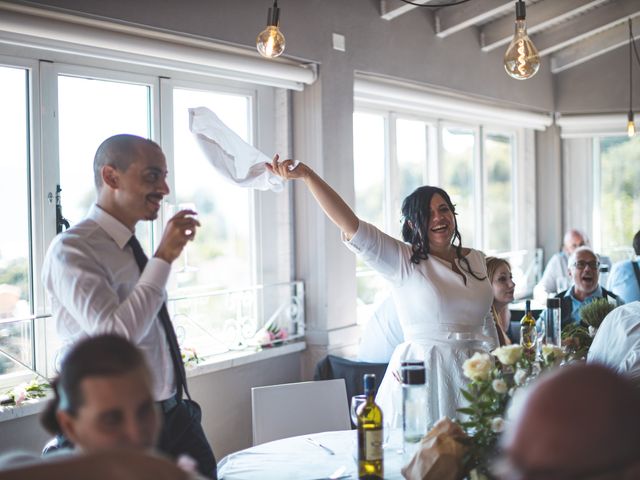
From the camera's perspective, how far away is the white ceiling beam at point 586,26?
675 centimetres

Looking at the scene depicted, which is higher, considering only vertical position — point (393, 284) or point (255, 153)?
point (255, 153)

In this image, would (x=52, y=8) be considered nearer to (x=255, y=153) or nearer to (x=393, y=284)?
(x=255, y=153)

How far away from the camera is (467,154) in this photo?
754 centimetres

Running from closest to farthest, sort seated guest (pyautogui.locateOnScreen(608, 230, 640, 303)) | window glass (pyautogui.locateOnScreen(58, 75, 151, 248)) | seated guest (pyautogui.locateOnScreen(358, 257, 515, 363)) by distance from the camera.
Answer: window glass (pyautogui.locateOnScreen(58, 75, 151, 248)) < seated guest (pyautogui.locateOnScreen(358, 257, 515, 363)) < seated guest (pyautogui.locateOnScreen(608, 230, 640, 303))

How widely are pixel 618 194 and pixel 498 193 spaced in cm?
139

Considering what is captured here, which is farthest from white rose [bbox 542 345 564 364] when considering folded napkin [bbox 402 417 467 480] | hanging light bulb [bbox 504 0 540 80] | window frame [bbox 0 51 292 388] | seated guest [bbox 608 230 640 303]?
seated guest [bbox 608 230 640 303]

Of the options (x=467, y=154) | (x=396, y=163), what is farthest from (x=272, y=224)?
(x=467, y=154)

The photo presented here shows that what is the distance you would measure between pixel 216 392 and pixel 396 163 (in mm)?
2785

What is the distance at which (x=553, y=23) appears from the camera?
22.0ft

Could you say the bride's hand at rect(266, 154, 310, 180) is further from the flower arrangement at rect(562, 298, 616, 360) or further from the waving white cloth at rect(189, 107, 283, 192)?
the flower arrangement at rect(562, 298, 616, 360)

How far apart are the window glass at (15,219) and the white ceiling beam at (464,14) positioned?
347cm

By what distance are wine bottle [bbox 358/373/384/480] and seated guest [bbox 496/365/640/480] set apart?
1181 mm

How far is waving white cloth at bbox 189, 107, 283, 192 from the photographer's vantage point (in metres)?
2.95

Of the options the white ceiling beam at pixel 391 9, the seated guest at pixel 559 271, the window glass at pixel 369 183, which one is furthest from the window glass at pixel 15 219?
the seated guest at pixel 559 271
